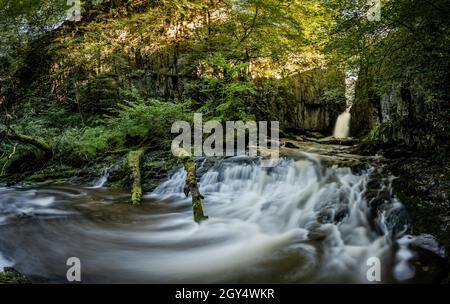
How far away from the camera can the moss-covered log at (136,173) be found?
6.35 m

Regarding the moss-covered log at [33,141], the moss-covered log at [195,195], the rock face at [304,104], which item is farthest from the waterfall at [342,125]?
the moss-covered log at [33,141]

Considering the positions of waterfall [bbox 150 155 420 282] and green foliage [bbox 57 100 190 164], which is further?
green foliage [bbox 57 100 190 164]

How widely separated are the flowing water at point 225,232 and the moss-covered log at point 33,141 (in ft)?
6.63

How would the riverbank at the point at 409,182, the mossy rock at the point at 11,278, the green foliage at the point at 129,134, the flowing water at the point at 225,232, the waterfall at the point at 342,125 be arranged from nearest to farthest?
the mossy rock at the point at 11,278 → the flowing water at the point at 225,232 → the riverbank at the point at 409,182 → the green foliage at the point at 129,134 → the waterfall at the point at 342,125

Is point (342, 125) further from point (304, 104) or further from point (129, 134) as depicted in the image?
point (129, 134)

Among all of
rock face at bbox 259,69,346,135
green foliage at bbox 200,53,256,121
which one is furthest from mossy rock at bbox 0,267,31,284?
rock face at bbox 259,69,346,135

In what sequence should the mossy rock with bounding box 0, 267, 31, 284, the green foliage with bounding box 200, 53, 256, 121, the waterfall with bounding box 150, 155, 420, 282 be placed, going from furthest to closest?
the green foliage with bounding box 200, 53, 256, 121 < the waterfall with bounding box 150, 155, 420, 282 < the mossy rock with bounding box 0, 267, 31, 284

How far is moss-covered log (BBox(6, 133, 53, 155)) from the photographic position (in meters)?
8.26

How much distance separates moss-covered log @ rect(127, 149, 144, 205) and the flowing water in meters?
0.25

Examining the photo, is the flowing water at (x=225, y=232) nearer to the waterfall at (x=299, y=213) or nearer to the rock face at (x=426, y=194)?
the waterfall at (x=299, y=213)

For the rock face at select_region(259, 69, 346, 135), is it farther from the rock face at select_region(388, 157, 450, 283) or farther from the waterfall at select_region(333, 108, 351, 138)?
the rock face at select_region(388, 157, 450, 283)
